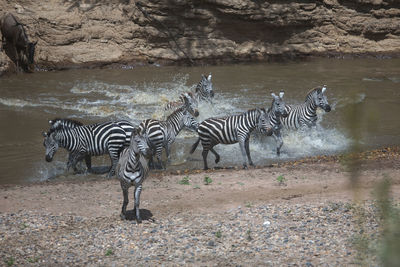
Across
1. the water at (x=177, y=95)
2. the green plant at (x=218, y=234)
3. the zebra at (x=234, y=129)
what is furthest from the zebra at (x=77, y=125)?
the green plant at (x=218, y=234)

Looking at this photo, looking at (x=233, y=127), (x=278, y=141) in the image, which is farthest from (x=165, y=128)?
(x=278, y=141)

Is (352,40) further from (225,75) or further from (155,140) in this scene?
(155,140)

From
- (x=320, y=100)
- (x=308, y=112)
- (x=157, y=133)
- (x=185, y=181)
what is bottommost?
(x=185, y=181)

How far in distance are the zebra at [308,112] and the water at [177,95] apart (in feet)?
0.86

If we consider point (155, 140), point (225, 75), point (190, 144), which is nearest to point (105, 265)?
point (155, 140)

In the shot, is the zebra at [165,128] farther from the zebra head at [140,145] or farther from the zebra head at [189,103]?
the zebra head at [140,145]

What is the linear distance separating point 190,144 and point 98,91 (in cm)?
587

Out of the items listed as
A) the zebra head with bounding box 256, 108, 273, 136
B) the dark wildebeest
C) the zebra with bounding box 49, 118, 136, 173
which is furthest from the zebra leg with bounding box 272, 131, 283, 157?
the dark wildebeest

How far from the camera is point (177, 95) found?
18047 mm

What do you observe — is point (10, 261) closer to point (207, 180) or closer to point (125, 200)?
point (125, 200)

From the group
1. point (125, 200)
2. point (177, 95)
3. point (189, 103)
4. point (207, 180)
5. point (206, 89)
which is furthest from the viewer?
point (177, 95)

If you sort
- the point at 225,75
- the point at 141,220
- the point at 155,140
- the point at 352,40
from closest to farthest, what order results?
the point at 141,220
the point at 155,140
the point at 225,75
the point at 352,40

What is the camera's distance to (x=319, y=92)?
1422 cm

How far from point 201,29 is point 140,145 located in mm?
15662
